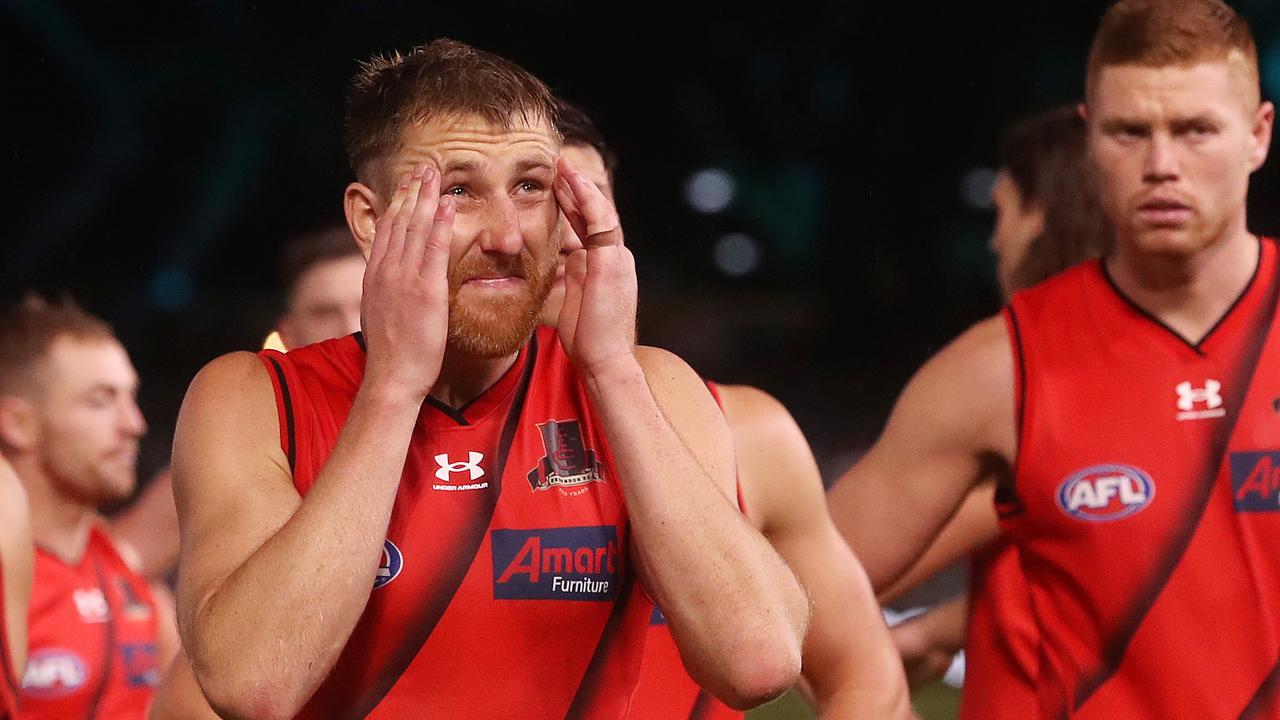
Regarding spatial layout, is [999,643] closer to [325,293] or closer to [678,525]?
[678,525]

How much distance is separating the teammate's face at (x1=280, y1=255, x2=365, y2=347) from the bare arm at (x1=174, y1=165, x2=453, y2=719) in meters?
1.78

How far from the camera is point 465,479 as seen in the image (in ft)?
8.91

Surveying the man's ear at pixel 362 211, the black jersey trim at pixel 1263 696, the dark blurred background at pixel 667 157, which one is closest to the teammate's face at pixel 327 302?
the man's ear at pixel 362 211

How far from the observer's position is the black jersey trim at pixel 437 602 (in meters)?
2.57

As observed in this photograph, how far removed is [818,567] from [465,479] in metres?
0.96

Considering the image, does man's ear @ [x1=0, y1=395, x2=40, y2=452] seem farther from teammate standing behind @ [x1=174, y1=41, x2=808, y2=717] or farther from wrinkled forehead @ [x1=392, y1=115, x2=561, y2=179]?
wrinkled forehead @ [x1=392, y1=115, x2=561, y2=179]

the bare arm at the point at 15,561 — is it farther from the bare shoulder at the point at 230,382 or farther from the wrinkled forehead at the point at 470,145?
the wrinkled forehead at the point at 470,145

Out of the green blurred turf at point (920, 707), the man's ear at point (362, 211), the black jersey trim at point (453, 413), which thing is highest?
the man's ear at point (362, 211)

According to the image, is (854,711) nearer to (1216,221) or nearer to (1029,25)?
(1216,221)

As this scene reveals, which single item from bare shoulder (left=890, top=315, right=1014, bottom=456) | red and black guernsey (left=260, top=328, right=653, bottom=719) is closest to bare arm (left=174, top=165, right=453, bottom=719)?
red and black guernsey (left=260, top=328, right=653, bottom=719)

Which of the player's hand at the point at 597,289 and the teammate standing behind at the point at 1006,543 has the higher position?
the player's hand at the point at 597,289

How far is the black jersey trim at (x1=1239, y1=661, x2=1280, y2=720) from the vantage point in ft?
11.7

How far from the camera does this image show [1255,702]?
358cm

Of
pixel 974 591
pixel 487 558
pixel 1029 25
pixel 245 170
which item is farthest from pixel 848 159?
pixel 487 558
